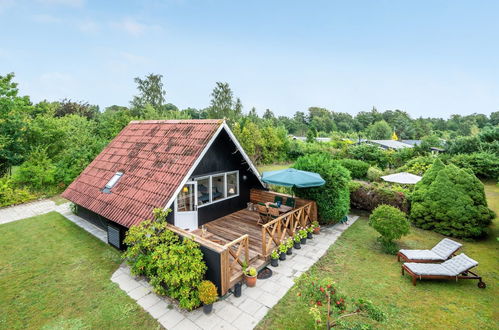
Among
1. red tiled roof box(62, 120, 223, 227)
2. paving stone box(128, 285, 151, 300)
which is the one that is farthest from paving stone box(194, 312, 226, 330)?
red tiled roof box(62, 120, 223, 227)

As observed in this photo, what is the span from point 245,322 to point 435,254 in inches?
262

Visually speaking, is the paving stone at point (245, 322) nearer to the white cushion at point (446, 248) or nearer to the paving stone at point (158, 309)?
the paving stone at point (158, 309)

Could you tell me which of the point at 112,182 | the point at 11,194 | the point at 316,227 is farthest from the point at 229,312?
the point at 11,194

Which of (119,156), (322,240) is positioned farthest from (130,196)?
(322,240)

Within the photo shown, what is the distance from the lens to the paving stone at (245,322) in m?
5.10

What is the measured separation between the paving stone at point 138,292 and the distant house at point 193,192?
67.6 inches

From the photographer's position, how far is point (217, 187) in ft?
33.9

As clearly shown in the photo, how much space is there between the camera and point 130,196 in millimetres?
8180

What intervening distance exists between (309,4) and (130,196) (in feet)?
61.4

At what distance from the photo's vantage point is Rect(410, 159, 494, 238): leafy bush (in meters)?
Answer: 9.27

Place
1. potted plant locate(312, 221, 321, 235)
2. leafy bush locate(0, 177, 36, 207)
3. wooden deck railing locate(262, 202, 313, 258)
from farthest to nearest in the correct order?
leafy bush locate(0, 177, 36, 207) → potted plant locate(312, 221, 321, 235) → wooden deck railing locate(262, 202, 313, 258)

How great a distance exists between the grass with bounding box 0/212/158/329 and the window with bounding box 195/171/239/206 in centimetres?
364

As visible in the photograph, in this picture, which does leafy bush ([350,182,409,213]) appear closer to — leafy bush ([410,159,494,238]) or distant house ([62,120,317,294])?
leafy bush ([410,159,494,238])

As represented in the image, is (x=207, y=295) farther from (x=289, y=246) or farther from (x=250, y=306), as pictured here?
(x=289, y=246)
